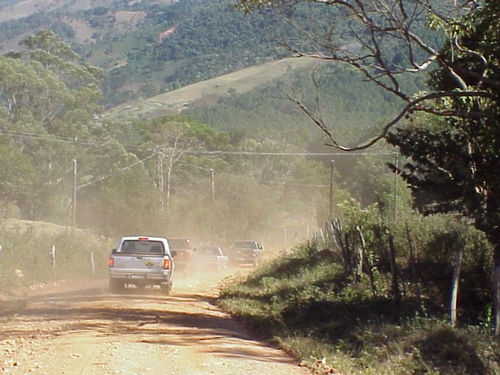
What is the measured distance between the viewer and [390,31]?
581 inches

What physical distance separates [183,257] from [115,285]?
1224 centimetres

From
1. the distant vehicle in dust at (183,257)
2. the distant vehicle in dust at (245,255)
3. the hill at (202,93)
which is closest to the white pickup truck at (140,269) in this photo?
the distant vehicle in dust at (183,257)

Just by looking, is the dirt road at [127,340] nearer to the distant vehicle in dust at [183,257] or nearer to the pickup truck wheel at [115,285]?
the pickup truck wheel at [115,285]

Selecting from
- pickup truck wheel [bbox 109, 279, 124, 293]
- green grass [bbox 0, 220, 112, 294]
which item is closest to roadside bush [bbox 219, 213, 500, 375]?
pickup truck wheel [bbox 109, 279, 124, 293]

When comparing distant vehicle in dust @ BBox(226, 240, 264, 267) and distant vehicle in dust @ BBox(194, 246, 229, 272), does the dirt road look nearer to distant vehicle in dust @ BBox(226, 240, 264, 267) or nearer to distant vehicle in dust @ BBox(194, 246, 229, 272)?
distant vehicle in dust @ BBox(194, 246, 229, 272)

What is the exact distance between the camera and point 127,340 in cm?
1420

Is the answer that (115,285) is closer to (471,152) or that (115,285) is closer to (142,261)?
(142,261)

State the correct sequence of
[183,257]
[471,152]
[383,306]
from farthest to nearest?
[183,257] → [383,306] → [471,152]

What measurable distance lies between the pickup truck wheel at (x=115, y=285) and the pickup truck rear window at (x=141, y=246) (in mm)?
1319

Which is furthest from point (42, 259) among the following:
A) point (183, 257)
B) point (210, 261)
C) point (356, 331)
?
point (356, 331)

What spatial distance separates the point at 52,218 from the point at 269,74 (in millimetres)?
43079

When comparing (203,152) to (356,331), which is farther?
(203,152)

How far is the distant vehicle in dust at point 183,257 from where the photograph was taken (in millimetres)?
37219

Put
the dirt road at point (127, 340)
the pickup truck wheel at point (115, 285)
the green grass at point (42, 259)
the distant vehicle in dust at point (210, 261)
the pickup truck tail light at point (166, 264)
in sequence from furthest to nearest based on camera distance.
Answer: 1. the distant vehicle in dust at point (210, 261)
2. the green grass at point (42, 259)
3. the pickup truck wheel at point (115, 285)
4. the pickup truck tail light at point (166, 264)
5. the dirt road at point (127, 340)
